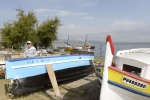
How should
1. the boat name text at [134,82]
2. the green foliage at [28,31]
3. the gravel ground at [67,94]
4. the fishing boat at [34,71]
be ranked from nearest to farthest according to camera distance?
the boat name text at [134,82]
the fishing boat at [34,71]
the gravel ground at [67,94]
the green foliage at [28,31]

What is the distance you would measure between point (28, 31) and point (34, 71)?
74.7 ft

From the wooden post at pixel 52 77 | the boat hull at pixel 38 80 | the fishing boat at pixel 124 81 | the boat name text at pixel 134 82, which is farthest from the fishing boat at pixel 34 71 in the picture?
the boat name text at pixel 134 82

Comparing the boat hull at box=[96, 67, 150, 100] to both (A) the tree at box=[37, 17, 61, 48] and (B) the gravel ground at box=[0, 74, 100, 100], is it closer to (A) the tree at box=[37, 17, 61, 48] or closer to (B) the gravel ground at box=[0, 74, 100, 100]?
(B) the gravel ground at box=[0, 74, 100, 100]

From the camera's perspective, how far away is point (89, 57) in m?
10.3

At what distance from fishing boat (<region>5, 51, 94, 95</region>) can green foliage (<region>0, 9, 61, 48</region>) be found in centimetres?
2105

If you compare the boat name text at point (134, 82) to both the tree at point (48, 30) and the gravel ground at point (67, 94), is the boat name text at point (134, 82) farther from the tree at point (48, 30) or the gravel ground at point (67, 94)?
the tree at point (48, 30)

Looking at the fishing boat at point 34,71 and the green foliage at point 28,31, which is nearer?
the fishing boat at point 34,71

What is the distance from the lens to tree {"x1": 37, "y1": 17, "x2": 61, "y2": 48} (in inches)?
1174

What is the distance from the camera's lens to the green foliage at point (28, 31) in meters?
28.5

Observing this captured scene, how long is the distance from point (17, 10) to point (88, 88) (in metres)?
26.1

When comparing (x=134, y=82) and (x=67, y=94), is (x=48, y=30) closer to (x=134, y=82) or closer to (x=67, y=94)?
(x=67, y=94)

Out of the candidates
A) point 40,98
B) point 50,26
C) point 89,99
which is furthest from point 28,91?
point 50,26

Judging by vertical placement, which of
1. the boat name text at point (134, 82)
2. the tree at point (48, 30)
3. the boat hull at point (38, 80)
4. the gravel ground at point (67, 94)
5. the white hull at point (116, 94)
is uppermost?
the tree at point (48, 30)

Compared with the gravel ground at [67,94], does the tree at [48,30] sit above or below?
above
